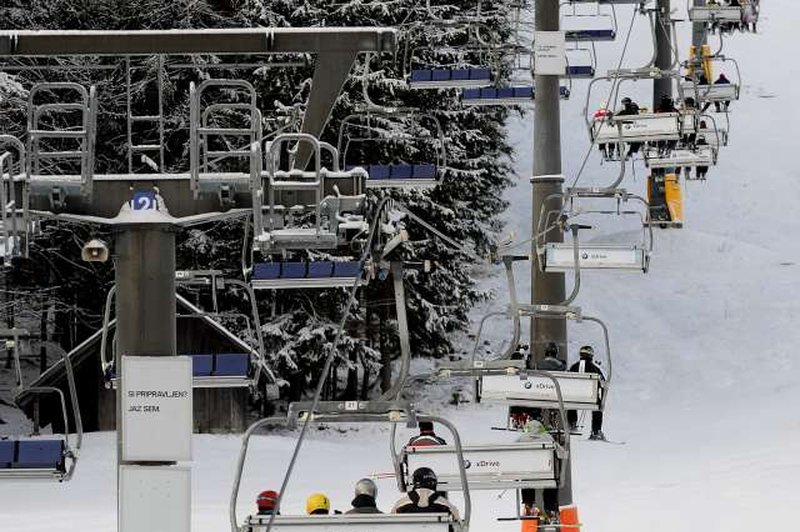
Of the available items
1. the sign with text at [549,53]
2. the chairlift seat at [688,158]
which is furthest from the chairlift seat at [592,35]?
the sign with text at [549,53]

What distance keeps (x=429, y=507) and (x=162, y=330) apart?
2.47 m

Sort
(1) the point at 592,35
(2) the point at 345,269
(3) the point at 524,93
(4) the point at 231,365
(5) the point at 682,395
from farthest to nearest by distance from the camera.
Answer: (5) the point at 682,395
(1) the point at 592,35
(3) the point at 524,93
(4) the point at 231,365
(2) the point at 345,269

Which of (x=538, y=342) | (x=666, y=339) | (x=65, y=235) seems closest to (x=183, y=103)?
(x=65, y=235)

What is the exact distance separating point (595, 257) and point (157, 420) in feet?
21.6

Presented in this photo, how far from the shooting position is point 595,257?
696 inches

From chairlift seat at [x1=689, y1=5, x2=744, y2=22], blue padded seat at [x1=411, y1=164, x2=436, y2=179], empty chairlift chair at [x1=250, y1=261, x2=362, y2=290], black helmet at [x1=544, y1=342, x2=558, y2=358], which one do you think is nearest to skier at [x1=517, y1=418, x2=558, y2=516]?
black helmet at [x1=544, y1=342, x2=558, y2=358]

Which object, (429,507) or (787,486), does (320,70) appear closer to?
(429,507)

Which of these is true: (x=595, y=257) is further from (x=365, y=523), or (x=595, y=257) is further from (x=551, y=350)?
(x=365, y=523)

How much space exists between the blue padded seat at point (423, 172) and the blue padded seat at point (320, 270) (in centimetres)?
403

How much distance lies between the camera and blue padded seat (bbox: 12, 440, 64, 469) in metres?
13.0

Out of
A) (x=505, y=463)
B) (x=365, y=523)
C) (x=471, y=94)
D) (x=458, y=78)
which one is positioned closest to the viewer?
(x=365, y=523)

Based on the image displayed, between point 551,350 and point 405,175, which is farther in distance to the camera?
point 405,175

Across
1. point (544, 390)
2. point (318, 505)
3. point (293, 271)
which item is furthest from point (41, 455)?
point (544, 390)

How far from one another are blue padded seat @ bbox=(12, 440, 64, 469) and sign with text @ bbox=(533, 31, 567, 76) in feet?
23.2
